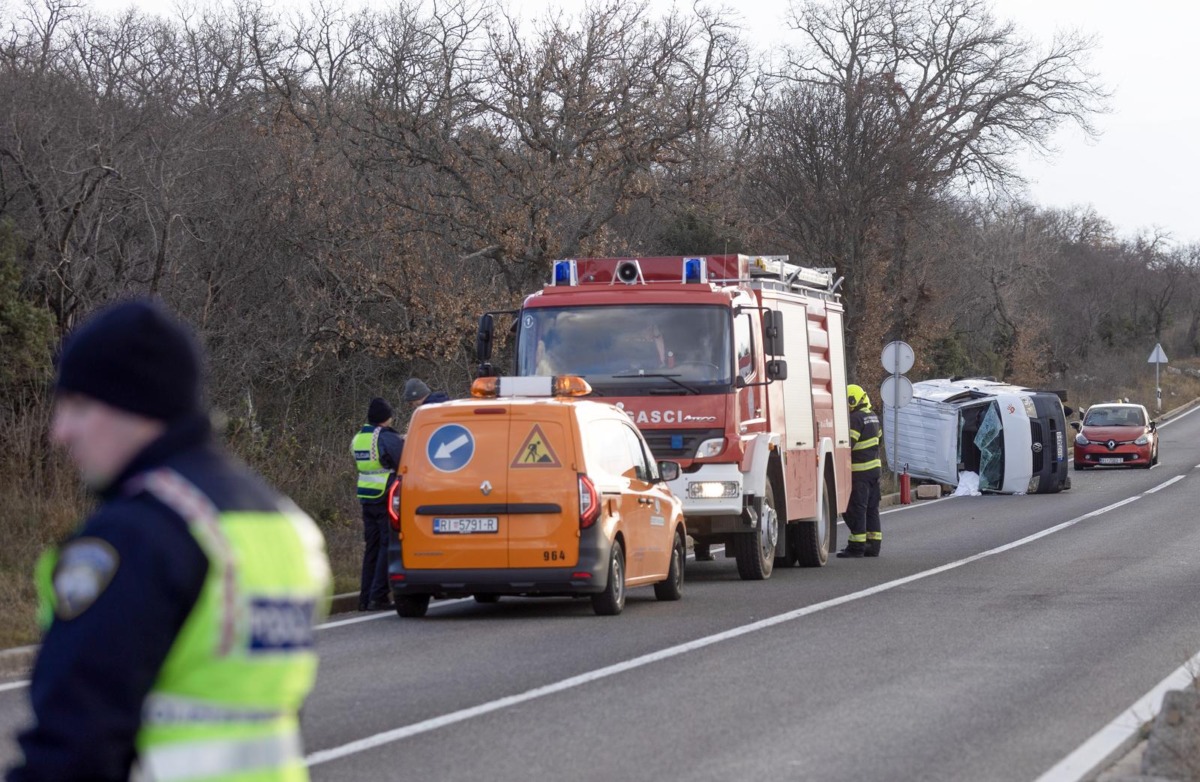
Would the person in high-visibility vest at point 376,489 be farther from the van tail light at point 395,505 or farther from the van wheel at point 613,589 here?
the van wheel at point 613,589

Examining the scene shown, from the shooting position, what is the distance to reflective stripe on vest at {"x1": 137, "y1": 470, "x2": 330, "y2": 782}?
2645 millimetres

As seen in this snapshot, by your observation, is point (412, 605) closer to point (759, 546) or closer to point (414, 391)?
point (414, 391)

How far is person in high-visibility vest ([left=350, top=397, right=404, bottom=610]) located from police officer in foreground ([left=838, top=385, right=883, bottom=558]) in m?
7.41

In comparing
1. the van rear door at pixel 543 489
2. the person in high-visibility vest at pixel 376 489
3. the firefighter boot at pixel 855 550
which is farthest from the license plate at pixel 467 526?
the firefighter boot at pixel 855 550

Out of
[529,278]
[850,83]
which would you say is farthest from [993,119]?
[529,278]

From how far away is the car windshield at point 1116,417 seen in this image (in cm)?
4609

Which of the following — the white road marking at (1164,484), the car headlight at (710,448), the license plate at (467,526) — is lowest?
the white road marking at (1164,484)

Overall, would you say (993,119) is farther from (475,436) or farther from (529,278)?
(475,436)

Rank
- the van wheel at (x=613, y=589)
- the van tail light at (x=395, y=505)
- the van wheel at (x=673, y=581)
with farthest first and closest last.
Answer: the van wheel at (x=673, y=581), the van wheel at (x=613, y=589), the van tail light at (x=395, y=505)

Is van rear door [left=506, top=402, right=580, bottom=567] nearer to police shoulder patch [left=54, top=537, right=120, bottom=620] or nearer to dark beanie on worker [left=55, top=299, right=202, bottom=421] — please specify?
dark beanie on worker [left=55, top=299, right=202, bottom=421]

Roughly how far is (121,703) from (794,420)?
1604cm

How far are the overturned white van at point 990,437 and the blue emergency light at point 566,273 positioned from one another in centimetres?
1910

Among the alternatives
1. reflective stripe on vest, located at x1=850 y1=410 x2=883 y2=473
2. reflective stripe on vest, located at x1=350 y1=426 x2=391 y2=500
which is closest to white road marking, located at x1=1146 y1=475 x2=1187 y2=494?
reflective stripe on vest, located at x1=850 y1=410 x2=883 y2=473

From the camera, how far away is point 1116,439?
45594 mm
